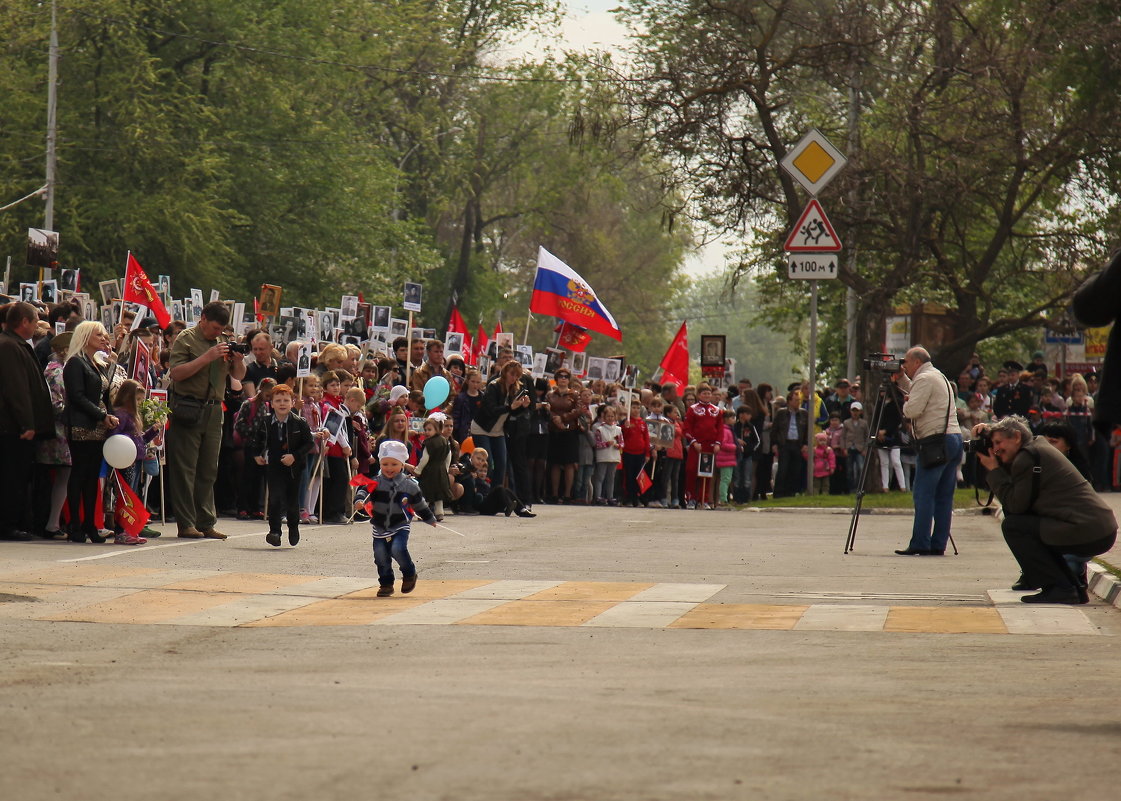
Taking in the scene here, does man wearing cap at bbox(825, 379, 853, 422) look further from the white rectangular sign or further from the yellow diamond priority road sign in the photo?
the white rectangular sign

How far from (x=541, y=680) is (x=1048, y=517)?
5.31 meters

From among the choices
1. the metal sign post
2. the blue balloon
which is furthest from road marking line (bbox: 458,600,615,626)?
the metal sign post

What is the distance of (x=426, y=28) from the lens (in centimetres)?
6116

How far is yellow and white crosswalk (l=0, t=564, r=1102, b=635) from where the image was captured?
10.4 metres

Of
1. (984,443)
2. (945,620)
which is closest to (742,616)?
(945,620)

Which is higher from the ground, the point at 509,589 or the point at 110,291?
the point at 110,291

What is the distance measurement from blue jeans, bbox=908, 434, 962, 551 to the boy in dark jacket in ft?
18.2

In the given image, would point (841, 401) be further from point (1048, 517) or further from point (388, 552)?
point (388, 552)

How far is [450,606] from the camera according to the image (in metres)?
11.2

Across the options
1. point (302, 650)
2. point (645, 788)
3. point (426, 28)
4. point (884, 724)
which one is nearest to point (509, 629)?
point (302, 650)

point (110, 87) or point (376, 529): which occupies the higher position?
point (110, 87)

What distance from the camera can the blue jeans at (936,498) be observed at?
16000mm

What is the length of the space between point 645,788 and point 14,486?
1072 centimetres

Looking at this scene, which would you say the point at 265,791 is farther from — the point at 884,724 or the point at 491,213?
the point at 491,213
